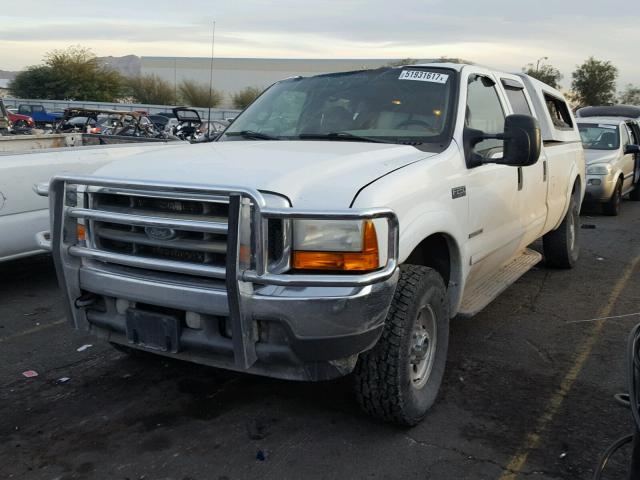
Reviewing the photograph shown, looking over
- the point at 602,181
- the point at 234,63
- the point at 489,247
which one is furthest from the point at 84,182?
the point at 234,63

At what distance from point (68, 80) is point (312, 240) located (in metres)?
61.7

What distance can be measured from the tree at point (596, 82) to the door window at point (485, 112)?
139 ft

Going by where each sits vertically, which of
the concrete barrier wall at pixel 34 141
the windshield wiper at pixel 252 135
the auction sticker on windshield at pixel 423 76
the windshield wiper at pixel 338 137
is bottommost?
the concrete barrier wall at pixel 34 141

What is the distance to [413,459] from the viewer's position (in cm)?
331

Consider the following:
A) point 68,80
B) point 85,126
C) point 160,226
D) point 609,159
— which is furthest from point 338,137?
point 68,80

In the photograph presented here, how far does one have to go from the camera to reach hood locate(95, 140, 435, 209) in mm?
3062

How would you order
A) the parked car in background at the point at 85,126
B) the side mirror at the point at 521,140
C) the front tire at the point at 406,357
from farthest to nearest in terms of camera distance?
the parked car in background at the point at 85,126, the side mirror at the point at 521,140, the front tire at the point at 406,357

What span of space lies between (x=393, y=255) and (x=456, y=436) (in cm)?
113

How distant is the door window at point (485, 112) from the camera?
14.9 ft

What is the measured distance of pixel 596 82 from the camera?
43.7 metres

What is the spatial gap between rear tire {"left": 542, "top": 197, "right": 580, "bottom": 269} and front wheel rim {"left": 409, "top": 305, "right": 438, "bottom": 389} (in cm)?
363

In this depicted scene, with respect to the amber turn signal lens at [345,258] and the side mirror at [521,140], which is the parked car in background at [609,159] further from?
the amber turn signal lens at [345,258]

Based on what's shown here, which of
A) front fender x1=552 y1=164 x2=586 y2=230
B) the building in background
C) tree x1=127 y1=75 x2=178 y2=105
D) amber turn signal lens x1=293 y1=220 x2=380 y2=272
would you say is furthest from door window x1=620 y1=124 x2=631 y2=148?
the building in background

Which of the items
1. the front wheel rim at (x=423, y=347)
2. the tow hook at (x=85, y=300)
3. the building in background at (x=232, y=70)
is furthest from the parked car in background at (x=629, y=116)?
the building in background at (x=232, y=70)
